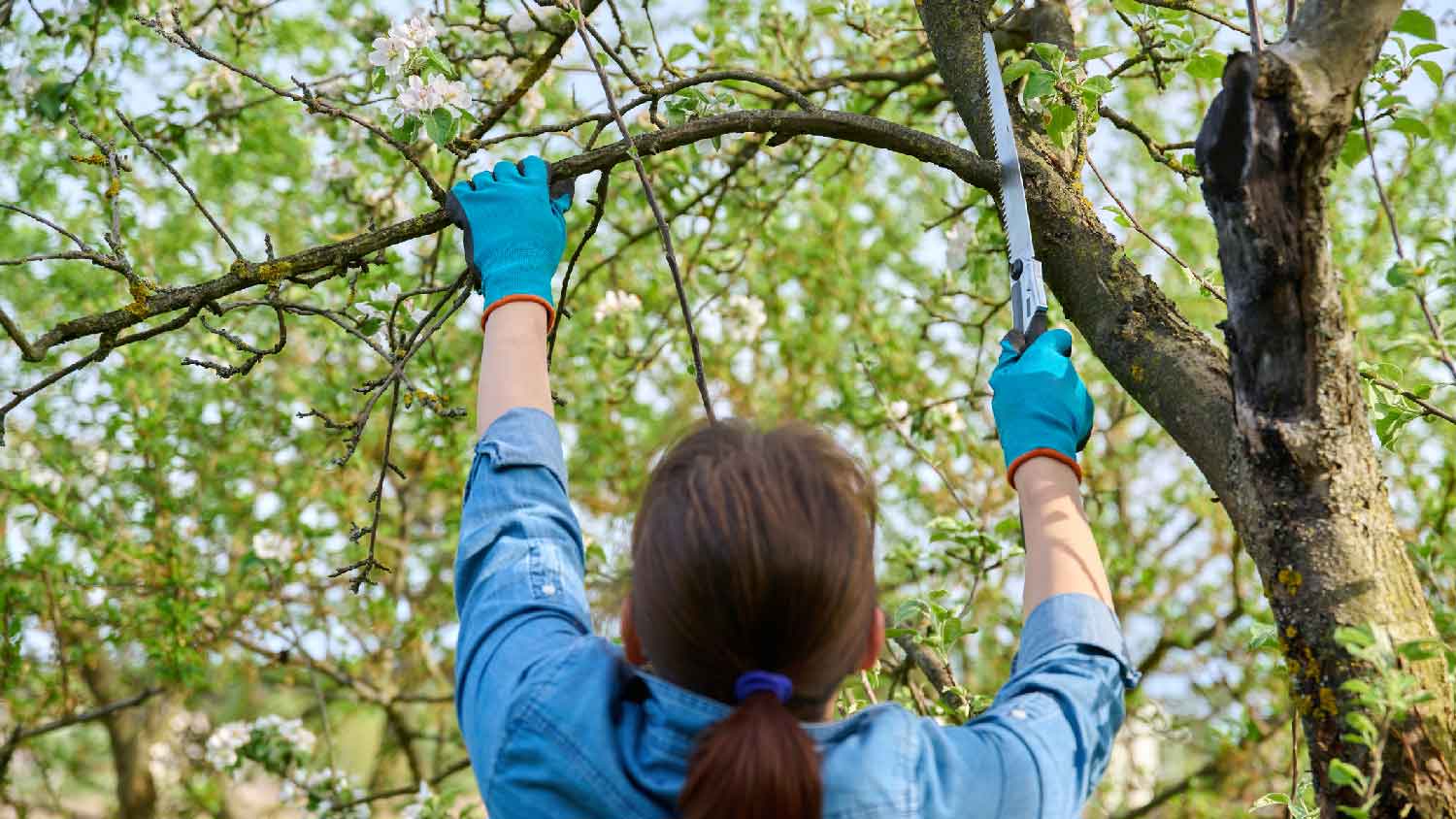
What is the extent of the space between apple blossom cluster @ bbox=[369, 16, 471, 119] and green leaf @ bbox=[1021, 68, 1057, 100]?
99cm

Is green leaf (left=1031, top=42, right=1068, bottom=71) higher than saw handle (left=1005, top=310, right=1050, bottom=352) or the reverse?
higher

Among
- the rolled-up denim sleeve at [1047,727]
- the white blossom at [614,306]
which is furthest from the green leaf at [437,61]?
the white blossom at [614,306]

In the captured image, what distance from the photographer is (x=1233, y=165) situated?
1382mm

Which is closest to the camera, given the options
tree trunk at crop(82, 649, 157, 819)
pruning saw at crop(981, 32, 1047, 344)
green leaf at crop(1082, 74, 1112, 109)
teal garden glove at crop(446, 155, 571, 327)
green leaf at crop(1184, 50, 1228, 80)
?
teal garden glove at crop(446, 155, 571, 327)

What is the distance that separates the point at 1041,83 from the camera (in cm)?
199

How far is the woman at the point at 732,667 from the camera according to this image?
1172 mm

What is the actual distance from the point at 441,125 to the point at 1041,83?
103cm

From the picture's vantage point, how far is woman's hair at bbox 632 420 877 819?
44.3 inches

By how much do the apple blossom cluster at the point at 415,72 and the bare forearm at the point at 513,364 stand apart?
796 mm

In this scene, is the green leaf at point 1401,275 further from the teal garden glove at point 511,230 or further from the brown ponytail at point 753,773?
the brown ponytail at point 753,773

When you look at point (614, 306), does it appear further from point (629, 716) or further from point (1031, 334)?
point (629, 716)

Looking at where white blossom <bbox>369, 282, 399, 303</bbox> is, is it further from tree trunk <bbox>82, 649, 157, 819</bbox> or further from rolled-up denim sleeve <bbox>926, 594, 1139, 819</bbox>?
tree trunk <bbox>82, 649, 157, 819</bbox>

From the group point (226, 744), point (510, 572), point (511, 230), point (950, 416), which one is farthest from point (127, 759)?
point (510, 572)

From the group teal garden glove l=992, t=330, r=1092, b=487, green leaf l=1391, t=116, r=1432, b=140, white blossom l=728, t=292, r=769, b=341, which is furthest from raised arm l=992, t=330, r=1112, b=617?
white blossom l=728, t=292, r=769, b=341
